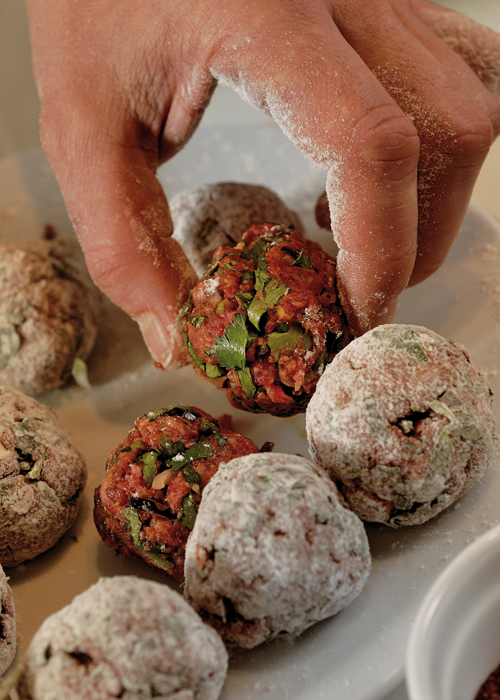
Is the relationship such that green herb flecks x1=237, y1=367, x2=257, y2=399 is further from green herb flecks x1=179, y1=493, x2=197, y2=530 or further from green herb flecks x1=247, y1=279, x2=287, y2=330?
green herb flecks x1=179, y1=493, x2=197, y2=530

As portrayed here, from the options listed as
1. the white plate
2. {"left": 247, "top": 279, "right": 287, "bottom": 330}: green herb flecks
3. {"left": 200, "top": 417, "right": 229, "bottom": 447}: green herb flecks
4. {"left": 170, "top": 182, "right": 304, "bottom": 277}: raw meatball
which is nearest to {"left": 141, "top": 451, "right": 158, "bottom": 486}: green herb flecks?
{"left": 200, "top": 417, "right": 229, "bottom": 447}: green herb flecks

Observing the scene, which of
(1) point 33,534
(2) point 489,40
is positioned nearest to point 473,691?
(1) point 33,534

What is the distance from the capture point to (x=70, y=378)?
1771 mm

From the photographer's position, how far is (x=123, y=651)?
76 centimetres

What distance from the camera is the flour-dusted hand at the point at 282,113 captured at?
44.6 inches

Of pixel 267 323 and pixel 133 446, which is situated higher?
pixel 267 323

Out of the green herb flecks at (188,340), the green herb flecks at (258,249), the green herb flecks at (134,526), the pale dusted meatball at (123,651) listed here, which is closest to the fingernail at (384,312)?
the green herb flecks at (258,249)

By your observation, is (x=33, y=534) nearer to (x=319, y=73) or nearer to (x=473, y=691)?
(x=473, y=691)

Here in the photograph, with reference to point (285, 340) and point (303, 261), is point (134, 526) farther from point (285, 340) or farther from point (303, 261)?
point (303, 261)

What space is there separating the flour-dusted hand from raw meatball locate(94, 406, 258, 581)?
A: 0.33 metres

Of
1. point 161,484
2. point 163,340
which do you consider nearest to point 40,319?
point 163,340

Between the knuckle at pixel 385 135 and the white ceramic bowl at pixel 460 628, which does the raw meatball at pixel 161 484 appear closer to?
the white ceramic bowl at pixel 460 628

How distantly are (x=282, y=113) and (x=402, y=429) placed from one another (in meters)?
0.64

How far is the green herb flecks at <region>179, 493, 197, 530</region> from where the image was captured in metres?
1.05
